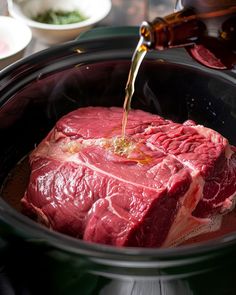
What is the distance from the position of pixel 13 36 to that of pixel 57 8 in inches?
13.0

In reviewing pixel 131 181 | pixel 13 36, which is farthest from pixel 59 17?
pixel 131 181

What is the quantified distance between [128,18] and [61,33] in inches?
14.9

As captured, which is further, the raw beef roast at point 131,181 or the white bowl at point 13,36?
the white bowl at point 13,36

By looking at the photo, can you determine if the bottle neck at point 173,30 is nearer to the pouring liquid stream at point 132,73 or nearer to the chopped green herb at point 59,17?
the pouring liquid stream at point 132,73

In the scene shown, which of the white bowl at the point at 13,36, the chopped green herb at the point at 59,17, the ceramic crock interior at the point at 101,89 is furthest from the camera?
the chopped green herb at the point at 59,17

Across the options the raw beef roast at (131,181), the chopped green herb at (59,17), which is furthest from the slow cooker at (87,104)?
the chopped green herb at (59,17)

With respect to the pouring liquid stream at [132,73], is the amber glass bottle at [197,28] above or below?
above

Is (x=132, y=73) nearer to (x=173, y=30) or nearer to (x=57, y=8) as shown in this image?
(x=173, y=30)

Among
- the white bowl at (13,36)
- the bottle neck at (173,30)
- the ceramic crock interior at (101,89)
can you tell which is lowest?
the white bowl at (13,36)

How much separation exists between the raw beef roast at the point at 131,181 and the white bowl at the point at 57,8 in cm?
85

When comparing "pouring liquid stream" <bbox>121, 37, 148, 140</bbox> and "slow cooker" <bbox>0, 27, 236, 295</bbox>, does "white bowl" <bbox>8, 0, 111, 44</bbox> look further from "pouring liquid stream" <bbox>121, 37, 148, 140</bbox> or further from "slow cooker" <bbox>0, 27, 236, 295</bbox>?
"pouring liquid stream" <bbox>121, 37, 148, 140</bbox>

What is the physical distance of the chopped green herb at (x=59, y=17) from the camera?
2309 mm

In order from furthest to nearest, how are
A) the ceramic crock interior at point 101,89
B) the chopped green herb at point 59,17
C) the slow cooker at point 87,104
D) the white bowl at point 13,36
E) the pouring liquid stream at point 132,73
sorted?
1. the chopped green herb at point 59,17
2. the white bowl at point 13,36
3. the ceramic crock interior at point 101,89
4. the pouring liquid stream at point 132,73
5. the slow cooker at point 87,104

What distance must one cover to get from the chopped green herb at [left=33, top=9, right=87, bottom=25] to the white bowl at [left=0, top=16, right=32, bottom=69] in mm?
161
